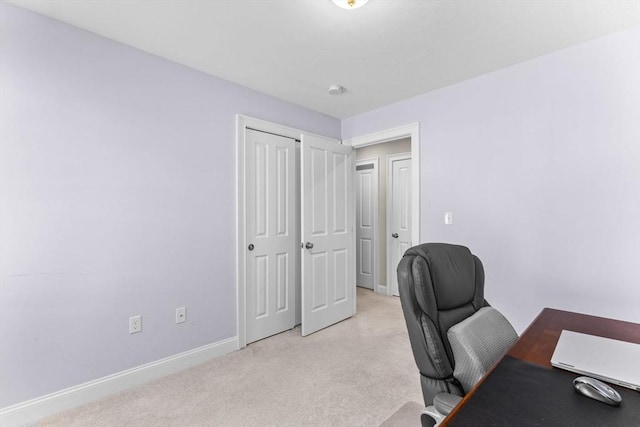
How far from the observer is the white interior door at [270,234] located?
2.95 m

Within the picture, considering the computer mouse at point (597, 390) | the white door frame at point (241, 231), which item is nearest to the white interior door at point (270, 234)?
the white door frame at point (241, 231)

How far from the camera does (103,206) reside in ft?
6.91

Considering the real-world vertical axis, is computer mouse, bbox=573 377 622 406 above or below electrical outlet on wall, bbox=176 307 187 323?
above

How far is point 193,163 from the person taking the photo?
2555 mm

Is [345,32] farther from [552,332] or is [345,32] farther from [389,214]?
[389,214]

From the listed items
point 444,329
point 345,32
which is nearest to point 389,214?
point 345,32

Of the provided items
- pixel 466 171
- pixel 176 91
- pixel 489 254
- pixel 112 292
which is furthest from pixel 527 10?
pixel 112 292

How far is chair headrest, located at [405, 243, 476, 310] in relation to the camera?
4.03 ft

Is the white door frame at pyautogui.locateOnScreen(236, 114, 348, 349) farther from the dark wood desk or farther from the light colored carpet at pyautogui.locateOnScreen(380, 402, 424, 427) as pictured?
the dark wood desk

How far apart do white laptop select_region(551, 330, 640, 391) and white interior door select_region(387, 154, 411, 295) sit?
3.37 meters

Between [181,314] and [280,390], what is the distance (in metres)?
1.02

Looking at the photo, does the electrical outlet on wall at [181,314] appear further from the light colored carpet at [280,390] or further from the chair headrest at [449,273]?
the chair headrest at [449,273]

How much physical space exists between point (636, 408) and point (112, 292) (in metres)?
2.66

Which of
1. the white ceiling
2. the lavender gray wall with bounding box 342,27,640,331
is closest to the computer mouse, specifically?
the lavender gray wall with bounding box 342,27,640,331
